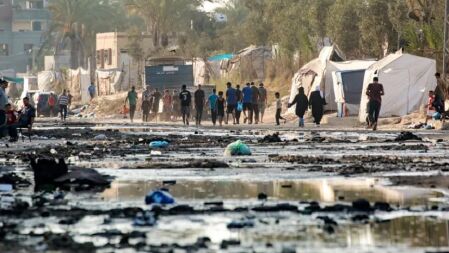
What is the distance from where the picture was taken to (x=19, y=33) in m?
157

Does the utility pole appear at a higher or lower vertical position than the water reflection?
higher

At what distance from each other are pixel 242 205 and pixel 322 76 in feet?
141

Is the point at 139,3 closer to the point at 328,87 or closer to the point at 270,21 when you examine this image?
the point at 270,21

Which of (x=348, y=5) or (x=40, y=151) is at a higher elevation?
(x=348, y=5)

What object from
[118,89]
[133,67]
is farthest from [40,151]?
[133,67]

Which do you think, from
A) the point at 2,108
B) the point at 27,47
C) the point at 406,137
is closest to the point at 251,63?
the point at 406,137

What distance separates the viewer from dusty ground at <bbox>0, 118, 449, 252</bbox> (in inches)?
406

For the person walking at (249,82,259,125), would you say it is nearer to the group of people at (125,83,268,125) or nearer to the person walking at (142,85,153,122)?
the group of people at (125,83,268,125)

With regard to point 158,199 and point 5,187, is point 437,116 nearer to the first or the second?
point 5,187

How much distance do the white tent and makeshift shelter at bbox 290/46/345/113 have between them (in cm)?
695

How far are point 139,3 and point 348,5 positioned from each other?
116 ft

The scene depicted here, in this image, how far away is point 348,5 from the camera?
63.7 meters

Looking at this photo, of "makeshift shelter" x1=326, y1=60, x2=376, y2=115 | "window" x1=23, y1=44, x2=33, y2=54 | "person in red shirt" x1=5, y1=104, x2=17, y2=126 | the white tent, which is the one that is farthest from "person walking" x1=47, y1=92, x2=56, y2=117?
"window" x1=23, y1=44, x2=33, y2=54

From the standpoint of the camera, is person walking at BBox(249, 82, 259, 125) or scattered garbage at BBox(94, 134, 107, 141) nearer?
scattered garbage at BBox(94, 134, 107, 141)
